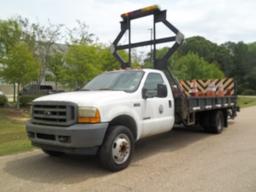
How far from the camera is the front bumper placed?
519cm

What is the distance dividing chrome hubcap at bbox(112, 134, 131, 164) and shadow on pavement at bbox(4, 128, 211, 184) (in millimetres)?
349

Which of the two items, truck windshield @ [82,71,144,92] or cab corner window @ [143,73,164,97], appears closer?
truck windshield @ [82,71,144,92]

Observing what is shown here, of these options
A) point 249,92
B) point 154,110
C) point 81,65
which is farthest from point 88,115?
point 249,92

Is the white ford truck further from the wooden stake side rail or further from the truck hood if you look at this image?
the wooden stake side rail

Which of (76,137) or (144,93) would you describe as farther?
(144,93)

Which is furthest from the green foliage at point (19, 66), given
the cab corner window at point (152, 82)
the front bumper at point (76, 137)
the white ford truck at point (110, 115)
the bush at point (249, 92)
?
the bush at point (249, 92)

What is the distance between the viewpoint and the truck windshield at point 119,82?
6586 millimetres

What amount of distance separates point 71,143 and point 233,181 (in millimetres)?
2778

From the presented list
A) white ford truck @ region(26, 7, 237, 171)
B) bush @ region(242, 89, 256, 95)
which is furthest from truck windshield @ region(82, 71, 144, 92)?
bush @ region(242, 89, 256, 95)

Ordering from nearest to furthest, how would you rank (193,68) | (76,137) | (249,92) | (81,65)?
1. (76,137)
2. (81,65)
3. (193,68)
4. (249,92)

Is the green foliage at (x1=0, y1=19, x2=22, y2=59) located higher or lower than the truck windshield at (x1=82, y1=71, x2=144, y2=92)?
higher

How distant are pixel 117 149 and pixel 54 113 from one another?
1.34 m

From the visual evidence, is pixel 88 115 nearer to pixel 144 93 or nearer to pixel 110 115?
pixel 110 115

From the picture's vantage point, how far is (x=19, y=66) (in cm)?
1872
